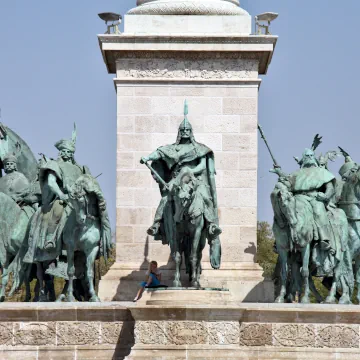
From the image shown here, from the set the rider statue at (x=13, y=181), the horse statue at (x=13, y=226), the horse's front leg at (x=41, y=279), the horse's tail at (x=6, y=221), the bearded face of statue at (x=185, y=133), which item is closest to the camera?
the bearded face of statue at (x=185, y=133)

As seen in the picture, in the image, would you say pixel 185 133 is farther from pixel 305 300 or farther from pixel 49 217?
pixel 305 300

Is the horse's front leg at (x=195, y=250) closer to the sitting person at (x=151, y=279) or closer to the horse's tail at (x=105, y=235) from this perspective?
the sitting person at (x=151, y=279)

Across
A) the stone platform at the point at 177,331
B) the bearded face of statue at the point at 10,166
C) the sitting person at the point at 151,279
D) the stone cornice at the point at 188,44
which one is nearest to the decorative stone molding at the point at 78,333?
the stone platform at the point at 177,331

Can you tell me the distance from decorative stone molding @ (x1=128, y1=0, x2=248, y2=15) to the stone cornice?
0.73 m

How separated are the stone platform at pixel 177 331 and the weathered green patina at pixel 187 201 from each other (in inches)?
65.0

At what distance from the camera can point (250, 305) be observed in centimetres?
2170

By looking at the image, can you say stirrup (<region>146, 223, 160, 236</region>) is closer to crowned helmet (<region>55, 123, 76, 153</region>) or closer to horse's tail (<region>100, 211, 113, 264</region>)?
horse's tail (<region>100, 211, 113, 264</region>)

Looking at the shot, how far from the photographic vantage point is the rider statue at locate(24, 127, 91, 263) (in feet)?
79.0

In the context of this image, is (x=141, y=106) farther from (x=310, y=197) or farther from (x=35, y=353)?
(x=35, y=353)

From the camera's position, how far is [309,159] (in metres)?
25.1

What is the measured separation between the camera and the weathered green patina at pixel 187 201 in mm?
22859

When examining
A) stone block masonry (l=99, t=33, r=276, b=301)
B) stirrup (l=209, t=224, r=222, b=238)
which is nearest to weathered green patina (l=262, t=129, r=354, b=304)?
stone block masonry (l=99, t=33, r=276, b=301)

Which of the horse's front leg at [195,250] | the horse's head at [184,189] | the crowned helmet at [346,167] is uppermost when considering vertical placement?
the crowned helmet at [346,167]

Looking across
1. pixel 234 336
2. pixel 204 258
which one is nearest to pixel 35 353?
pixel 234 336
